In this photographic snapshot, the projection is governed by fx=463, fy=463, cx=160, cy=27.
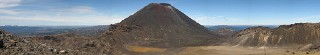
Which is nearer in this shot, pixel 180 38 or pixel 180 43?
pixel 180 43

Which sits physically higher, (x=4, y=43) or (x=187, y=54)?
(x=4, y=43)

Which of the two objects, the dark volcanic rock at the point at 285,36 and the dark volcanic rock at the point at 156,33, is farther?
the dark volcanic rock at the point at 156,33

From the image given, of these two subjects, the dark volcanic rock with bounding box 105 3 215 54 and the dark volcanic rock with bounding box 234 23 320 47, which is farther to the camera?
the dark volcanic rock with bounding box 105 3 215 54

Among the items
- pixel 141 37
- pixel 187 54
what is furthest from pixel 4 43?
pixel 141 37

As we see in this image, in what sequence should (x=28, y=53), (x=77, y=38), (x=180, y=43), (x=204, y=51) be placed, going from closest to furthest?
1. (x=28, y=53)
2. (x=204, y=51)
3. (x=77, y=38)
4. (x=180, y=43)

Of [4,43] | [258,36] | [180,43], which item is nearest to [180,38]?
[180,43]

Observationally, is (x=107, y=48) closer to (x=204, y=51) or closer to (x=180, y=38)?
(x=204, y=51)

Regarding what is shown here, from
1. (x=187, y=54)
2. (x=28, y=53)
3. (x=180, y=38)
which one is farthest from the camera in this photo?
(x=180, y=38)

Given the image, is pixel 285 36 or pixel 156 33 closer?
pixel 285 36
